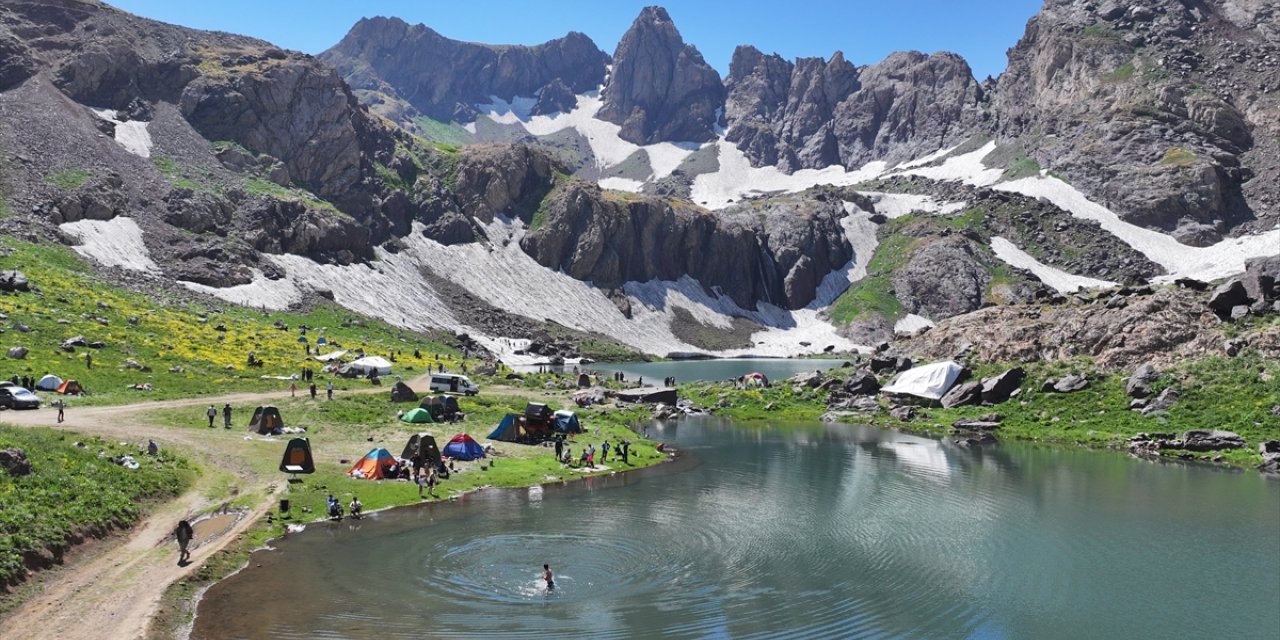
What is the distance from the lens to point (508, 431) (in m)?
62.1

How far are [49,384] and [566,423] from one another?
42.2 metres

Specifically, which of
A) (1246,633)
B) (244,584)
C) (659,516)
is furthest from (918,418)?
(244,584)

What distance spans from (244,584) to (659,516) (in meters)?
21.4

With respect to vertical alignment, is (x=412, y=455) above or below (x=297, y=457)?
below

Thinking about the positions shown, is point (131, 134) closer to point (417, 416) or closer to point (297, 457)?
point (417, 416)

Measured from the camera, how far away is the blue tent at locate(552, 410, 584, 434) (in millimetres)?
67312

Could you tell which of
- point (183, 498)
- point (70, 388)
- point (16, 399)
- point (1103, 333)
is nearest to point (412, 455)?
point (183, 498)

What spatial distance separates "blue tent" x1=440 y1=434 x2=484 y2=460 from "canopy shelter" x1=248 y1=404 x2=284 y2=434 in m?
13.2

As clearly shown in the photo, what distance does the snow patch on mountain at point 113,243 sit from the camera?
131375 millimetres

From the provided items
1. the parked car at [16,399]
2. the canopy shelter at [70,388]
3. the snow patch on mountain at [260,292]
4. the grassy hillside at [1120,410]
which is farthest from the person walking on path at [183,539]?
the snow patch on mountain at [260,292]

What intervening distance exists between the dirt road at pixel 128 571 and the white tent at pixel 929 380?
7146cm

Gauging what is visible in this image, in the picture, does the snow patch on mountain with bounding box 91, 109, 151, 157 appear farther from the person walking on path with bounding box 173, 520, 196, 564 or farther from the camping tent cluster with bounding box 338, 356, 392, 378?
the person walking on path with bounding box 173, 520, 196, 564

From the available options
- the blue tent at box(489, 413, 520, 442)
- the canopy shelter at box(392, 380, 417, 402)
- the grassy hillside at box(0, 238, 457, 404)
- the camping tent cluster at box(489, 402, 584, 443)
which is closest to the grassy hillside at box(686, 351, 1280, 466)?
the camping tent cluster at box(489, 402, 584, 443)

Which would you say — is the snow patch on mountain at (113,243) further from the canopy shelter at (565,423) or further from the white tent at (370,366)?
the canopy shelter at (565,423)
